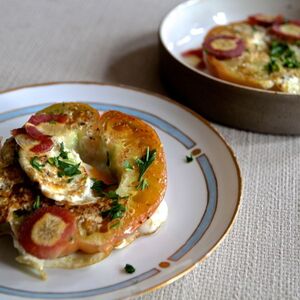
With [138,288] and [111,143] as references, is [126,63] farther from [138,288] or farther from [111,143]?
[138,288]

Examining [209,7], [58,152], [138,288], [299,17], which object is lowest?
[299,17]

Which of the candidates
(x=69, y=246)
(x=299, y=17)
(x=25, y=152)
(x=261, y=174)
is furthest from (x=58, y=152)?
(x=299, y=17)

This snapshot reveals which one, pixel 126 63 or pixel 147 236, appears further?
pixel 126 63

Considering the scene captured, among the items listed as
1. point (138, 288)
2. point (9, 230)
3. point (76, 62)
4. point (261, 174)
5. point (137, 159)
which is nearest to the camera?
point (138, 288)

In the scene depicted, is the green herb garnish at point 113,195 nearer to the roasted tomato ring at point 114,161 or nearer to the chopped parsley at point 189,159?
the roasted tomato ring at point 114,161

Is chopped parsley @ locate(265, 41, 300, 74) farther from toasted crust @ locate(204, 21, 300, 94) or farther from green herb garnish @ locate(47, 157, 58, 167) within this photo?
green herb garnish @ locate(47, 157, 58, 167)

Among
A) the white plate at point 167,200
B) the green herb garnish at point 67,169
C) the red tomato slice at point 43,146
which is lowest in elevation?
the white plate at point 167,200

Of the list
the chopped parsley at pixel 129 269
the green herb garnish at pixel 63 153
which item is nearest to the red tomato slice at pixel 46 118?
the green herb garnish at pixel 63 153

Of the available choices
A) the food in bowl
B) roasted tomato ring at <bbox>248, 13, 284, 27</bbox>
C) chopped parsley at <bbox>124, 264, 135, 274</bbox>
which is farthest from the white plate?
roasted tomato ring at <bbox>248, 13, 284, 27</bbox>
